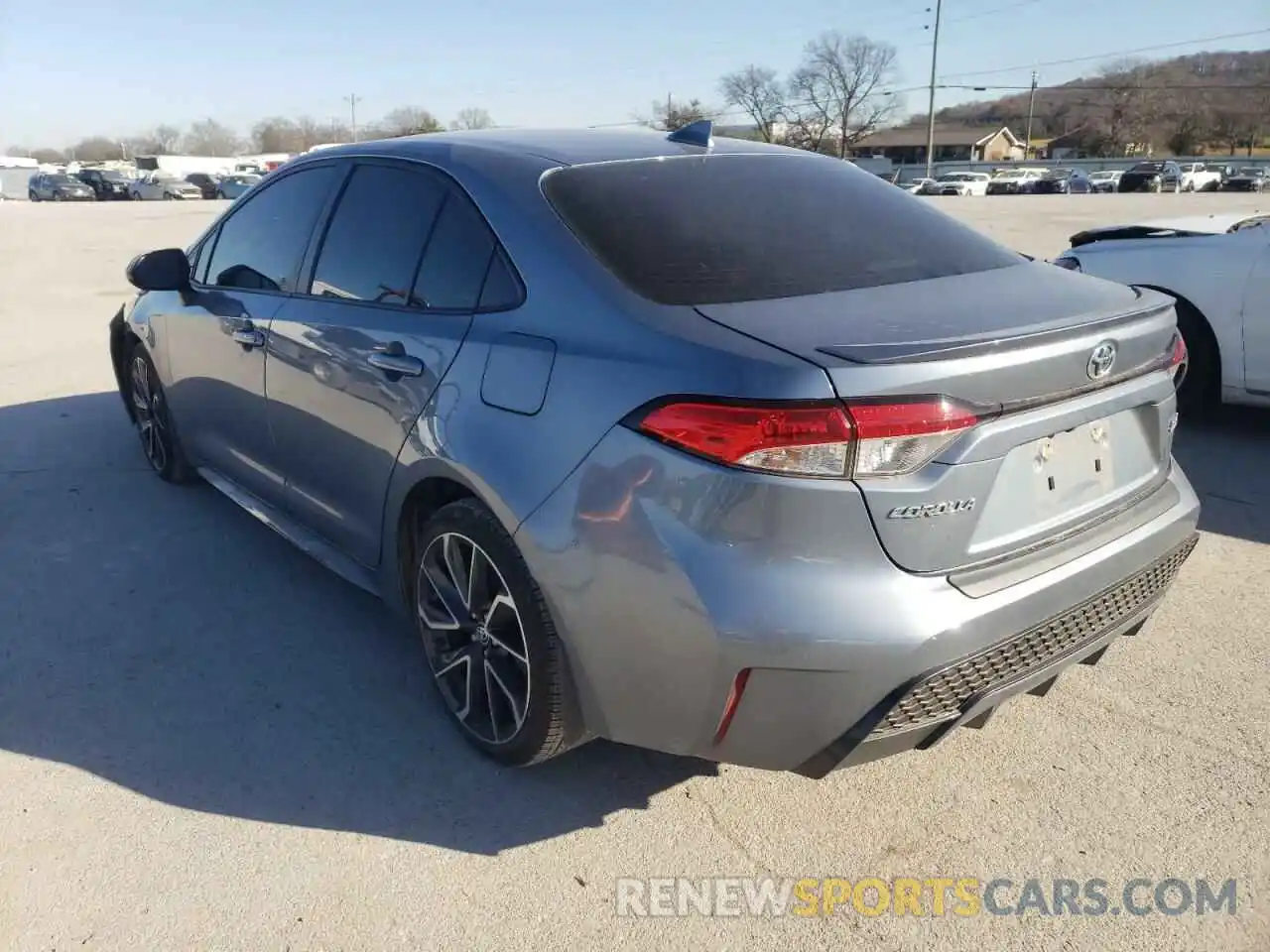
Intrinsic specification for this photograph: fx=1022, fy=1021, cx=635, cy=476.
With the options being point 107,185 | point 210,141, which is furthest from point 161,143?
point 107,185

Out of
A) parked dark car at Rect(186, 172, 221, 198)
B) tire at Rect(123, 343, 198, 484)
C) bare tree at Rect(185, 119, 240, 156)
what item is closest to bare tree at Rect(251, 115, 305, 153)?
bare tree at Rect(185, 119, 240, 156)

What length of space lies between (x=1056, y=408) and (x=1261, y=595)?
7.01 ft

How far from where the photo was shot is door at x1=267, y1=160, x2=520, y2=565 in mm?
2787

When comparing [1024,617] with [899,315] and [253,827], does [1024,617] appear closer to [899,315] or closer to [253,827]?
[899,315]

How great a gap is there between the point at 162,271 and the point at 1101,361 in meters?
3.63

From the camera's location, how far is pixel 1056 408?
224 cm

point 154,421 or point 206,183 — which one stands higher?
point 154,421

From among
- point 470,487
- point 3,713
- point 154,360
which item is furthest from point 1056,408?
point 154,360

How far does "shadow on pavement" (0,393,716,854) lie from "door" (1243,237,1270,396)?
4.17m

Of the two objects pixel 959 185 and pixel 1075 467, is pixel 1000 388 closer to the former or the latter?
pixel 1075 467

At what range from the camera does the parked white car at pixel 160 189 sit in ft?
161

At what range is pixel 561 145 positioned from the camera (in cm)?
308

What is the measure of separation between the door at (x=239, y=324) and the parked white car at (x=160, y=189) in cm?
4988

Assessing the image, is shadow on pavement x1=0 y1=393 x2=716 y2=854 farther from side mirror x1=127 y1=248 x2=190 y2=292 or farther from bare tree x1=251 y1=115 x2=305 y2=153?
bare tree x1=251 y1=115 x2=305 y2=153
